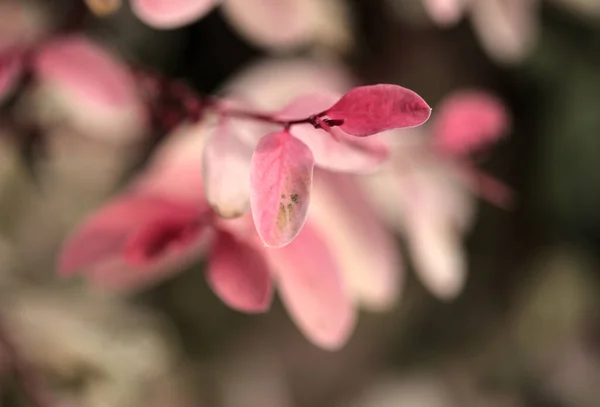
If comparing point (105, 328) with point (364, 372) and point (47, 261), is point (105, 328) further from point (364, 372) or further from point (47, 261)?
point (364, 372)

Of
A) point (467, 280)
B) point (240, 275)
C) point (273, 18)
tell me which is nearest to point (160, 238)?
point (240, 275)

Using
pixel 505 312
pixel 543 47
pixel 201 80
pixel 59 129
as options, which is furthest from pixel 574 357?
pixel 59 129

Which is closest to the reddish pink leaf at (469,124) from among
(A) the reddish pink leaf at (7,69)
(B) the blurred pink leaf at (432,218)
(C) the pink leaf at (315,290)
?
(B) the blurred pink leaf at (432,218)

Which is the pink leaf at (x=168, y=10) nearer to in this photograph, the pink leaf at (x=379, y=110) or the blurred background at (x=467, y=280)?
the pink leaf at (x=379, y=110)

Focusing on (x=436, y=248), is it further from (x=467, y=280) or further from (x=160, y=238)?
(x=467, y=280)

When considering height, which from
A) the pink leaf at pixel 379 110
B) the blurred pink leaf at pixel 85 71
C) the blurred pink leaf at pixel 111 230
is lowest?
the blurred pink leaf at pixel 111 230

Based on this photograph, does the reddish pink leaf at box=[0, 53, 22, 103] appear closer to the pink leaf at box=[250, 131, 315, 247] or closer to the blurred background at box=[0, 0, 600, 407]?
the pink leaf at box=[250, 131, 315, 247]

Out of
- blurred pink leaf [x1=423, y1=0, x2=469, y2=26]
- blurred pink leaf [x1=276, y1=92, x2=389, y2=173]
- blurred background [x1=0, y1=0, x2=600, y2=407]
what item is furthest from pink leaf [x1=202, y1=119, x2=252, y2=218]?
blurred background [x1=0, y1=0, x2=600, y2=407]
